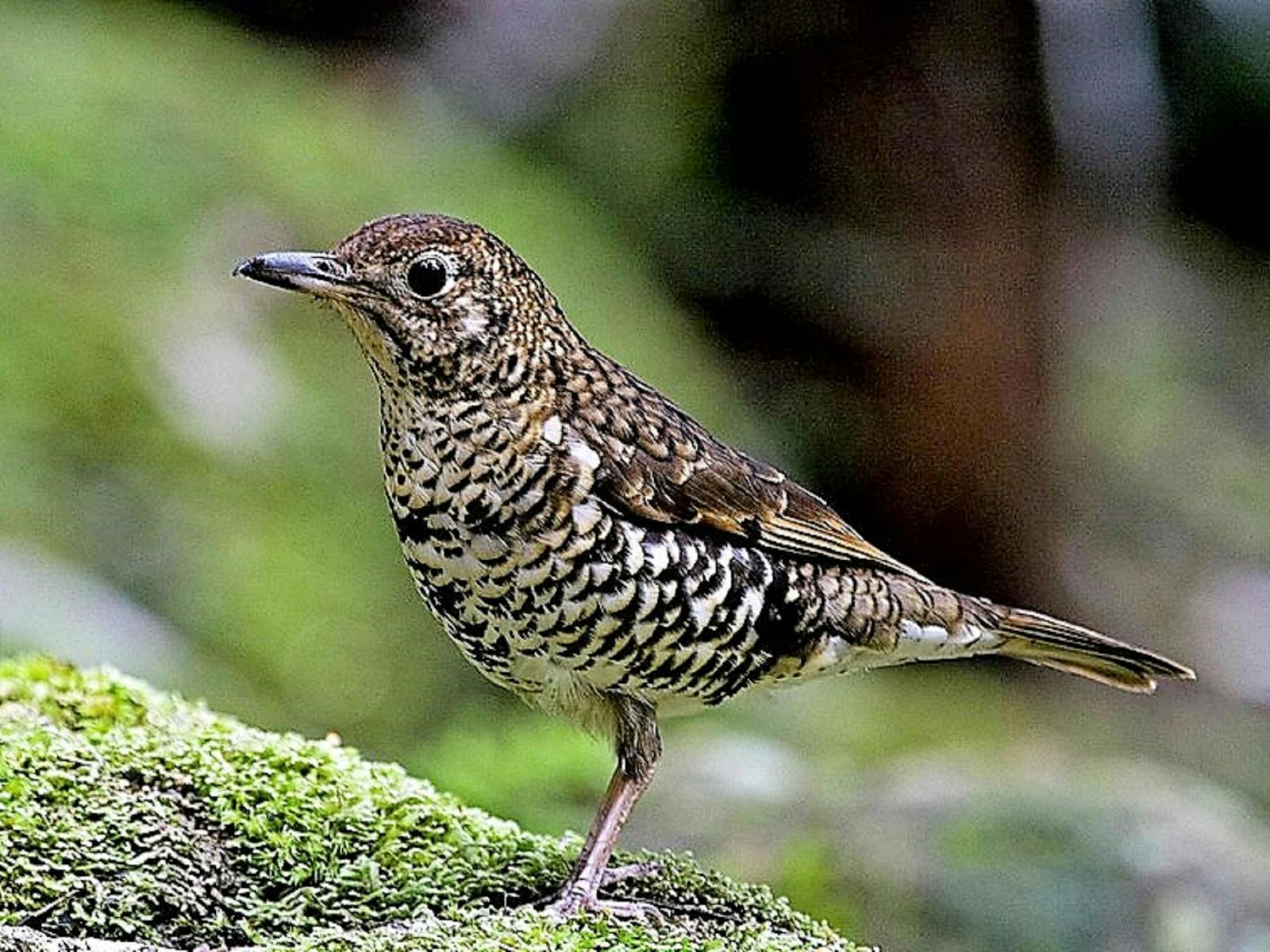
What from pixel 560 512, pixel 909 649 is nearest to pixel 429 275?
pixel 560 512

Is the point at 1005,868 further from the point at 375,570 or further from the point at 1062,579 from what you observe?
the point at 1062,579

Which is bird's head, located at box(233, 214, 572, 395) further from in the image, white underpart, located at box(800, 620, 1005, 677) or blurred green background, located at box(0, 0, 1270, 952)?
blurred green background, located at box(0, 0, 1270, 952)

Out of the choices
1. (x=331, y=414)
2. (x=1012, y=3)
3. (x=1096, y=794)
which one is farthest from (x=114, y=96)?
(x=1096, y=794)

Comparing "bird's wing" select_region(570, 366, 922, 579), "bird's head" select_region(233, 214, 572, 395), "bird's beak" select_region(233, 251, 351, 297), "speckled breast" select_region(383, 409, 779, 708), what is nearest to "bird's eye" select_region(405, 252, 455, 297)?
"bird's head" select_region(233, 214, 572, 395)

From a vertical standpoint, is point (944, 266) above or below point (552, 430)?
above

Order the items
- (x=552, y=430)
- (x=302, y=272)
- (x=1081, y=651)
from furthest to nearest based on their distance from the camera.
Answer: (x=1081, y=651), (x=552, y=430), (x=302, y=272)

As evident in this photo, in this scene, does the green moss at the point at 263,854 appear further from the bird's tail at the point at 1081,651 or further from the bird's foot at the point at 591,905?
the bird's tail at the point at 1081,651

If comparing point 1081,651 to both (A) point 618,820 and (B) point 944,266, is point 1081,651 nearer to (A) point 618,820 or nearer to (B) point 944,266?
(A) point 618,820

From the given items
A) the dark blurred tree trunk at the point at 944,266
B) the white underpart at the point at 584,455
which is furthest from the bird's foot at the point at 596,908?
the dark blurred tree trunk at the point at 944,266
